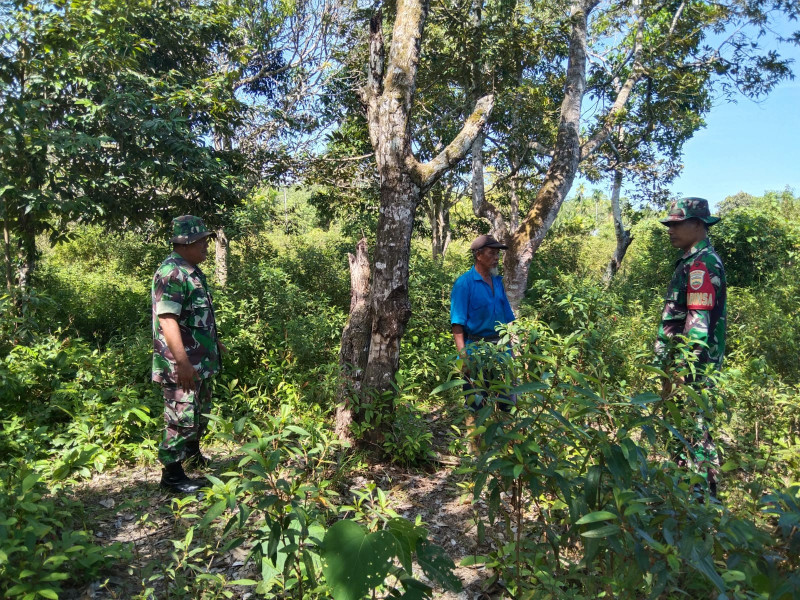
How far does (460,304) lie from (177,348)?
1935mm

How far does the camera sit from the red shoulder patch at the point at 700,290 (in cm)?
299

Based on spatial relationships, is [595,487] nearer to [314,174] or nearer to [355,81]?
[314,174]

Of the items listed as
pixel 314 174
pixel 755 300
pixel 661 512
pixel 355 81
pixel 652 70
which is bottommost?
pixel 661 512

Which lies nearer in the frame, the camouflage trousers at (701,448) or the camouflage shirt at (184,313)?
the camouflage trousers at (701,448)

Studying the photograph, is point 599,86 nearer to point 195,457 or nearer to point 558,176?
point 558,176

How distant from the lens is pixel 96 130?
5.30 m

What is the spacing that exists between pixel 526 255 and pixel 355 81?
4.52 m

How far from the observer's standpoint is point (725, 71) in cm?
942

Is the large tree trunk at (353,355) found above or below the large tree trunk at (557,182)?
below

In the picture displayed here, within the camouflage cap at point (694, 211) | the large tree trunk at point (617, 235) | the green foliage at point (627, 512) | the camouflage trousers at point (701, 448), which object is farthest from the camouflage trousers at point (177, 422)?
the large tree trunk at point (617, 235)

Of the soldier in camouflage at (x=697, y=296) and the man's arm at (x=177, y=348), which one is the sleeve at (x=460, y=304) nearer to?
the soldier in camouflage at (x=697, y=296)

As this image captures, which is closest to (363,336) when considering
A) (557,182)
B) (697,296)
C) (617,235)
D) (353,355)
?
(353,355)

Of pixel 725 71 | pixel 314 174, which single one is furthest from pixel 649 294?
pixel 314 174

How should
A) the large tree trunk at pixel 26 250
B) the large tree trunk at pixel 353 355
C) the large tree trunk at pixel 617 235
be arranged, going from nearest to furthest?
the large tree trunk at pixel 353 355, the large tree trunk at pixel 26 250, the large tree trunk at pixel 617 235
